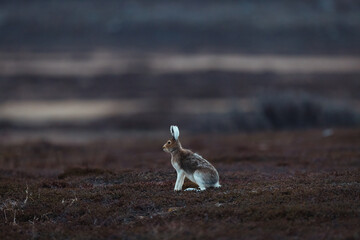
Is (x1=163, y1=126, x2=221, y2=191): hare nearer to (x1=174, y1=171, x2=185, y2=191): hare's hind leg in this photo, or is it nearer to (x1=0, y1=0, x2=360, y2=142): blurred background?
(x1=174, y1=171, x2=185, y2=191): hare's hind leg

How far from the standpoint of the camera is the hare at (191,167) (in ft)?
50.5

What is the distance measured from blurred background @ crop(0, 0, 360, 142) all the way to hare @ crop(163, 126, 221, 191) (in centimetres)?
3308

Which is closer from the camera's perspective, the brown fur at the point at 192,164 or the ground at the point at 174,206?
the ground at the point at 174,206

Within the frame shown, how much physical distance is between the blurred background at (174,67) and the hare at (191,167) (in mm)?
33078

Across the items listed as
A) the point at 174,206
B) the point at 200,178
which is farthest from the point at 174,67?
the point at 174,206

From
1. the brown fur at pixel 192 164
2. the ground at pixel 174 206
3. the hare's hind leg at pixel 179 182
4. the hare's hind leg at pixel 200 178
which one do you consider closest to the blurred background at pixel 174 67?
the ground at pixel 174 206

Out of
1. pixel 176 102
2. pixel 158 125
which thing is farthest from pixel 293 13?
pixel 158 125

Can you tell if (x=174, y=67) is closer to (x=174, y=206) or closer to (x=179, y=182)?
(x=179, y=182)

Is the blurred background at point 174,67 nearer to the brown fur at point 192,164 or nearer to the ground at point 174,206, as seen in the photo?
the ground at point 174,206

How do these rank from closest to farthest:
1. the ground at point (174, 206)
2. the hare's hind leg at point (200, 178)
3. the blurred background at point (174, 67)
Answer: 1. the ground at point (174, 206)
2. the hare's hind leg at point (200, 178)
3. the blurred background at point (174, 67)

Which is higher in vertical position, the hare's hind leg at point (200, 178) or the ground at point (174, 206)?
the hare's hind leg at point (200, 178)

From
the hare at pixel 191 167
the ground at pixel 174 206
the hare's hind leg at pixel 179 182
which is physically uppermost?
the hare at pixel 191 167

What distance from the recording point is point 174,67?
257 ft

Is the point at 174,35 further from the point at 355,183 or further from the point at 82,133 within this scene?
the point at 355,183
